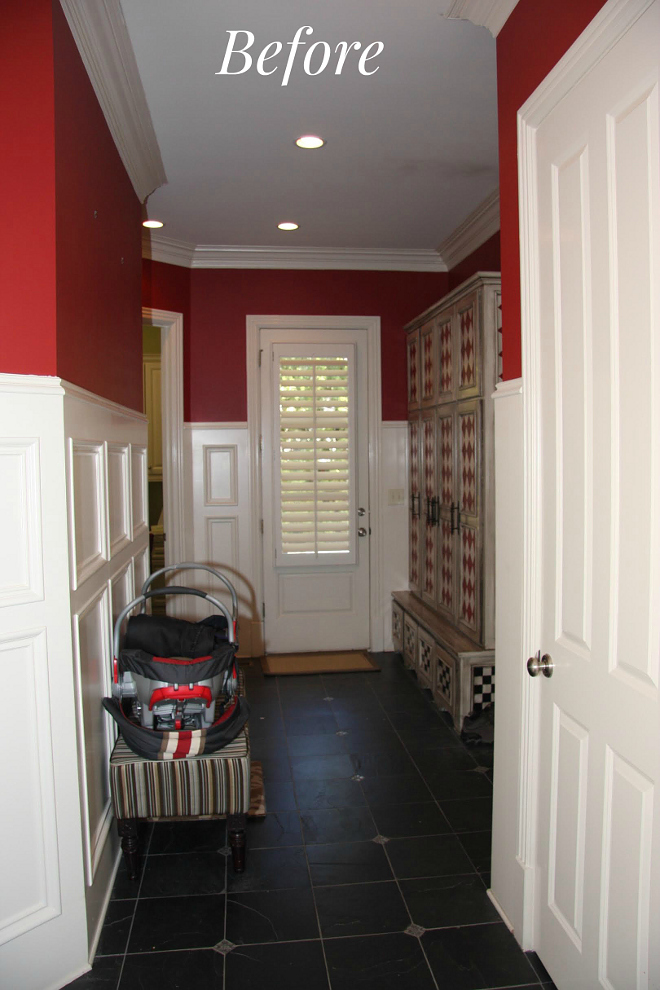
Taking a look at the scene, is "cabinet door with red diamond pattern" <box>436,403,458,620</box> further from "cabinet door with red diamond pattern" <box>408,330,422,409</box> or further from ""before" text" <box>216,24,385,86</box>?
""before" text" <box>216,24,385,86</box>

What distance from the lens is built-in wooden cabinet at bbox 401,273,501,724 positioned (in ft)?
11.8

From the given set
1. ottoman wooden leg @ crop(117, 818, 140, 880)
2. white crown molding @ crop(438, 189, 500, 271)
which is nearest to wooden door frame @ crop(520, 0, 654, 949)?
ottoman wooden leg @ crop(117, 818, 140, 880)

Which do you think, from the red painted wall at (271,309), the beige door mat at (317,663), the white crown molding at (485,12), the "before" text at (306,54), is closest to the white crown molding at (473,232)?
the red painted wall at (271,309)

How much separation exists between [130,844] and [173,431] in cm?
298

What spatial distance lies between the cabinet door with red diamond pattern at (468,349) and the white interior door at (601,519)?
1644 millimetres

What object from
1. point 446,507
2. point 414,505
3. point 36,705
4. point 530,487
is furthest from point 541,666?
point 414,505

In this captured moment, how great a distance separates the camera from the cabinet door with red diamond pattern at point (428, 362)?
441 cm

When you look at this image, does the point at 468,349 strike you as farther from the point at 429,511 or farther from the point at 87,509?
the point at 87,509

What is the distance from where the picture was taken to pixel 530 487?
2035 millimetres

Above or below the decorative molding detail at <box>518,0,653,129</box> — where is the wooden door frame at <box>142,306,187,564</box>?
below

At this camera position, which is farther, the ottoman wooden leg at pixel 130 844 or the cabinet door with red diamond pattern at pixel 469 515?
the cabinet door with red diamond pattern at pixel 469 515

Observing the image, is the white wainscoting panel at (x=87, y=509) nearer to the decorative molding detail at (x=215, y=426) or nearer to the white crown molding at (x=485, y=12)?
the white crown molding at (x=485, y=12)

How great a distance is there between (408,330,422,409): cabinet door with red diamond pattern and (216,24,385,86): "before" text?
2.29 metres

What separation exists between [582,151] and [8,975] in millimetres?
2544
